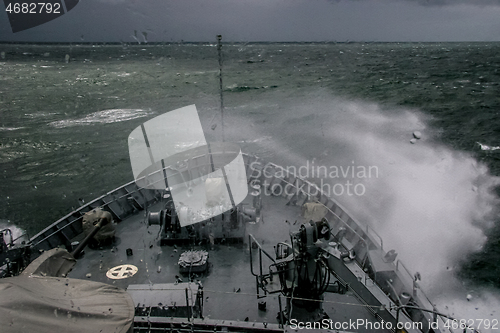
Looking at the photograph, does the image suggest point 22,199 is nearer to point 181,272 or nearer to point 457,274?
point 181,272

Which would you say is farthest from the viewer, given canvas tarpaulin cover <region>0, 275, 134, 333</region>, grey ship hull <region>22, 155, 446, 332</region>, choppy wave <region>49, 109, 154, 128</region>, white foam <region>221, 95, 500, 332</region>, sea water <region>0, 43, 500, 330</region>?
choppy wave <region>49, 109, 154, 128</region>

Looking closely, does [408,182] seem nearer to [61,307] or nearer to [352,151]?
[352,151]

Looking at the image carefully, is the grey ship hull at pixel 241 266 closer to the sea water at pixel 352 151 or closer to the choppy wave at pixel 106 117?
the sea water at pixel 352 151

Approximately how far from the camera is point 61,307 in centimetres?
516

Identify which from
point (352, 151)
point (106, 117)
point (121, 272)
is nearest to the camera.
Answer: point (121, 272)

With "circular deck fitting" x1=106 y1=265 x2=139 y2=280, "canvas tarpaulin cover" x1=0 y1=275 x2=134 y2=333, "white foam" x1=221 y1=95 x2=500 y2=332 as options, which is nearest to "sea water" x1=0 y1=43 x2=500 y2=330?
"white foam" x1=221 y1=95 x2=500 y2=332

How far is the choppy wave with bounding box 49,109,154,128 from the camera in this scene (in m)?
53.2

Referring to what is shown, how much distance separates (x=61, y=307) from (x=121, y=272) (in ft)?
22.3

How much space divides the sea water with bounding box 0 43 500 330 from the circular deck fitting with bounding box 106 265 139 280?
10835mm

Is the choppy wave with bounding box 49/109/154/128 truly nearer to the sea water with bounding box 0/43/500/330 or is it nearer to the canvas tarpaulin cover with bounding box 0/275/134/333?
the sea water with bounding box 0/43/500/330

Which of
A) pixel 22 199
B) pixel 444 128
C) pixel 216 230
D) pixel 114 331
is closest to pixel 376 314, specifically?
pixel 216 230

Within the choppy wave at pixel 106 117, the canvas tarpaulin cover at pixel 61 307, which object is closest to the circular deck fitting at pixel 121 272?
the canvas tarpaulin cover at pixel 61 307

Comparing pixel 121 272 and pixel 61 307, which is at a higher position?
pixel 61 307

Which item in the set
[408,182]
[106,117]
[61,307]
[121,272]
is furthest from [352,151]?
[106,117]
